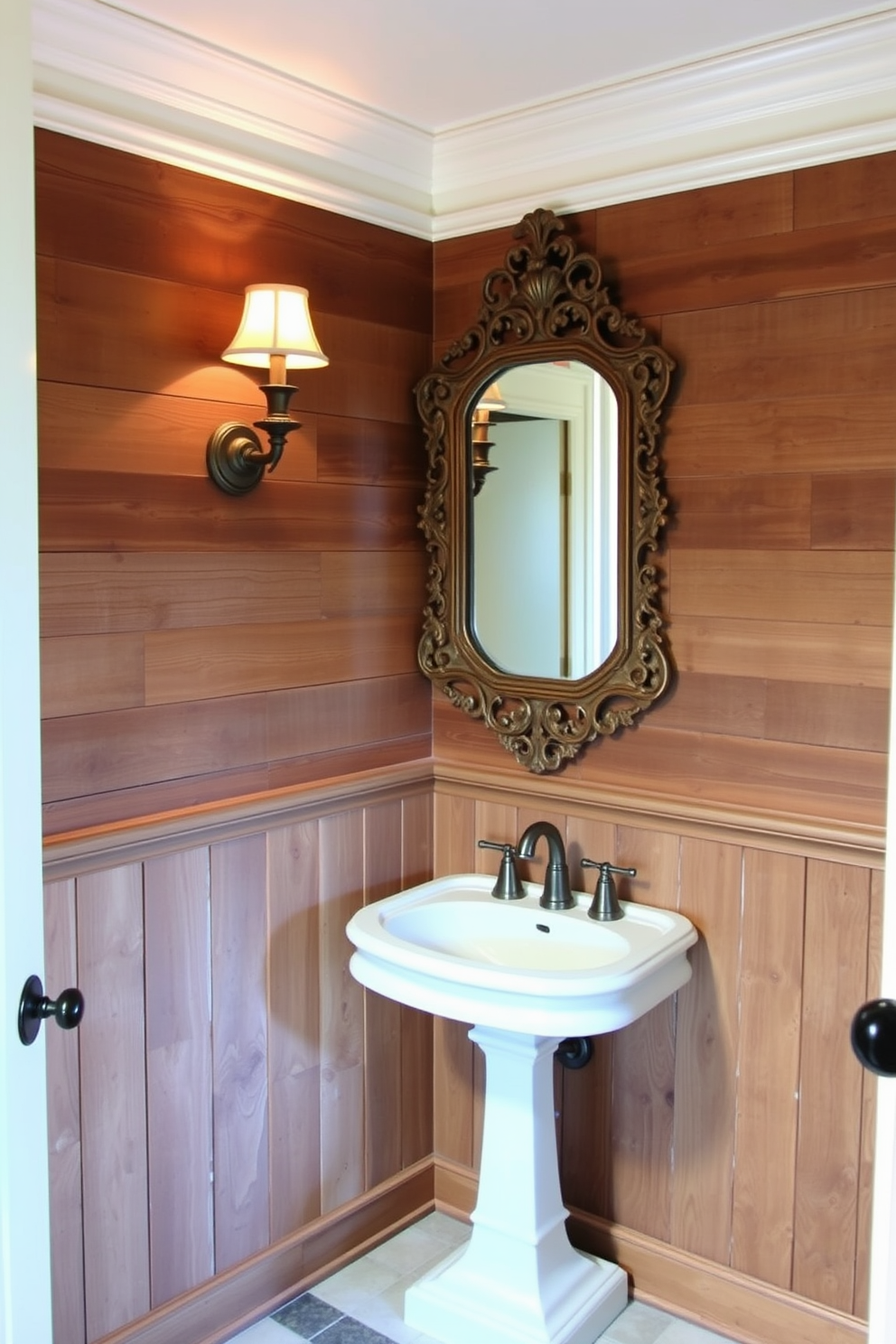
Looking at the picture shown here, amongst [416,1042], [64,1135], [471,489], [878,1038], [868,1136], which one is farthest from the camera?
[416,1042]

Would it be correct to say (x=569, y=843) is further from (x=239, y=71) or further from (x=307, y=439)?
(x=239, y=71)

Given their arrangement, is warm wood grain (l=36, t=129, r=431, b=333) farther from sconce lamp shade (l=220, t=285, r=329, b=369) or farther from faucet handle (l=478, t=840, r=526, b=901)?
faucet handle (l=478, t=840, r=526, b=901)

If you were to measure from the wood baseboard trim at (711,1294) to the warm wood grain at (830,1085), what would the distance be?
4 cm

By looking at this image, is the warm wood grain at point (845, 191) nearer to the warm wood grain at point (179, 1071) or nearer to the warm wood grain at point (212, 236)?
the warm wood grain at point (212, 236)

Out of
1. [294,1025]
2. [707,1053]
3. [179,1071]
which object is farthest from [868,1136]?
[179,1071]

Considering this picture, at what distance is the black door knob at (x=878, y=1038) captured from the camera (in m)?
0.89

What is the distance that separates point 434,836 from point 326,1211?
2.59ft

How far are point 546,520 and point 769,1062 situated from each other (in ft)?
3.61

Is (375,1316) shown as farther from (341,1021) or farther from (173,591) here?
(173,591)

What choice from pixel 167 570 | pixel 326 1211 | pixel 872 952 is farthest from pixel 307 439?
pixel 326 1211

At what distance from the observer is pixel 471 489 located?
98.7 inches

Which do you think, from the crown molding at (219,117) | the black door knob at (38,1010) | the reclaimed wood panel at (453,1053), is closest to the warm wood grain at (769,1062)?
the reclaimed wood panel at (453,1053)

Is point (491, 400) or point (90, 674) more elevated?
point (491, 400)

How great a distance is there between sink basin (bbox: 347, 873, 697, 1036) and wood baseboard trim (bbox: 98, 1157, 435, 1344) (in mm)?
607
